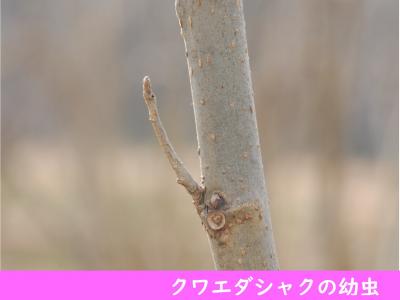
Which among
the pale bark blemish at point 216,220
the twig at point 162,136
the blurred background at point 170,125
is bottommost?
the blurred background at point 170,125

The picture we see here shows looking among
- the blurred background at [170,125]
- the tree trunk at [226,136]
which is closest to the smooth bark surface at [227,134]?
the tree trunk at [226,136]

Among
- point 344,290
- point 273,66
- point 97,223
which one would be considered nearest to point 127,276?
point 344,290

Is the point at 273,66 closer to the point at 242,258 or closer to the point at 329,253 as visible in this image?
the point at 329,253

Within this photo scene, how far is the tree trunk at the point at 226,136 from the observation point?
2.14ft

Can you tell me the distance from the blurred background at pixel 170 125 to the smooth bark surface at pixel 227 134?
2.38 m

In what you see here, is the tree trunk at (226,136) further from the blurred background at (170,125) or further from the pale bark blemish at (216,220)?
the blurred background at (170,125)

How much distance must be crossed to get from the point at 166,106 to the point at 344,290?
253 centimetres

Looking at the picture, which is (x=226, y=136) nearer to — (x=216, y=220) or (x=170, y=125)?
(x=216, y=220)

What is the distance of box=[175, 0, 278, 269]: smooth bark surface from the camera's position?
2.15 ft

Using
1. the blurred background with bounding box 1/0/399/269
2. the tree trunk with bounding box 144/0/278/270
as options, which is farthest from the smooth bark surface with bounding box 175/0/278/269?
the blurred background with bounding box 1/0/399/269

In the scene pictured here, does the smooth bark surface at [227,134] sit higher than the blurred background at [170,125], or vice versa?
the smooth bark surface at [227,134]

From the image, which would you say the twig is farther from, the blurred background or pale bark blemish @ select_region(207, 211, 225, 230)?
the blurred background

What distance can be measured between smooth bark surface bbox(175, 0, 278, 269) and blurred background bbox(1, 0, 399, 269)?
2384mm

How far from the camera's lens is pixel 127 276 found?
0.96 m
